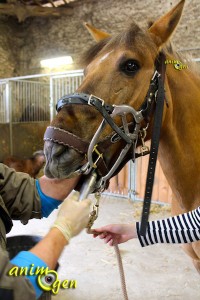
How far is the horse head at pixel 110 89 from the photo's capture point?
3.89 feet

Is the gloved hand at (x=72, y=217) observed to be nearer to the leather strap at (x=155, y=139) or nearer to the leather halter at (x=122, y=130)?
the leather halter at (x=122, y=130)

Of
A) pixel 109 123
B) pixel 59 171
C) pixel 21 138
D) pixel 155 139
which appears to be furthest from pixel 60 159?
pixel 21 138

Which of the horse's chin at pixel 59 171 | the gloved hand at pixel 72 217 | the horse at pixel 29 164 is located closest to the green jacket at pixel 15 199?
the horse's chin at pixel 59 171

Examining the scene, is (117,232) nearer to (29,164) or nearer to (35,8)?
(29,164)

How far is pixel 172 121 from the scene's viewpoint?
58.6 inches

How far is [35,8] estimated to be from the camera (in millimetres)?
10156

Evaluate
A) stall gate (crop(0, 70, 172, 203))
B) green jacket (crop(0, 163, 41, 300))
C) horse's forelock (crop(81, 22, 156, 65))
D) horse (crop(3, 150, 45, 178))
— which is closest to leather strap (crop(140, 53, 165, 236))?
horse's forelock (crop(81, 22, 156, 65))

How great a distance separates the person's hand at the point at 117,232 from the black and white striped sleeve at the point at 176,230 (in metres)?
0.11

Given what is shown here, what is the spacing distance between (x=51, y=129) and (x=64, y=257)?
2.53 meters

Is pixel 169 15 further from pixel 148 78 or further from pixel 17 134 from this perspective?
pixel 17 134

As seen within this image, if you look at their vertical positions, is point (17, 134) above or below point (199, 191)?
below

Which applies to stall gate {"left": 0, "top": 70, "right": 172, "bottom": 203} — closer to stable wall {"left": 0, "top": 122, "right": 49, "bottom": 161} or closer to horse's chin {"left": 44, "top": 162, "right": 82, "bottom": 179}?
stable wall {"left": 0, "top": 122, "right": 49, "bottom": 161}

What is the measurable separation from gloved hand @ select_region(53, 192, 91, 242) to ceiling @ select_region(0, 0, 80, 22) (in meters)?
10.4

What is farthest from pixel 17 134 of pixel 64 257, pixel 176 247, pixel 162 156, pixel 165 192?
pixel 162 156
